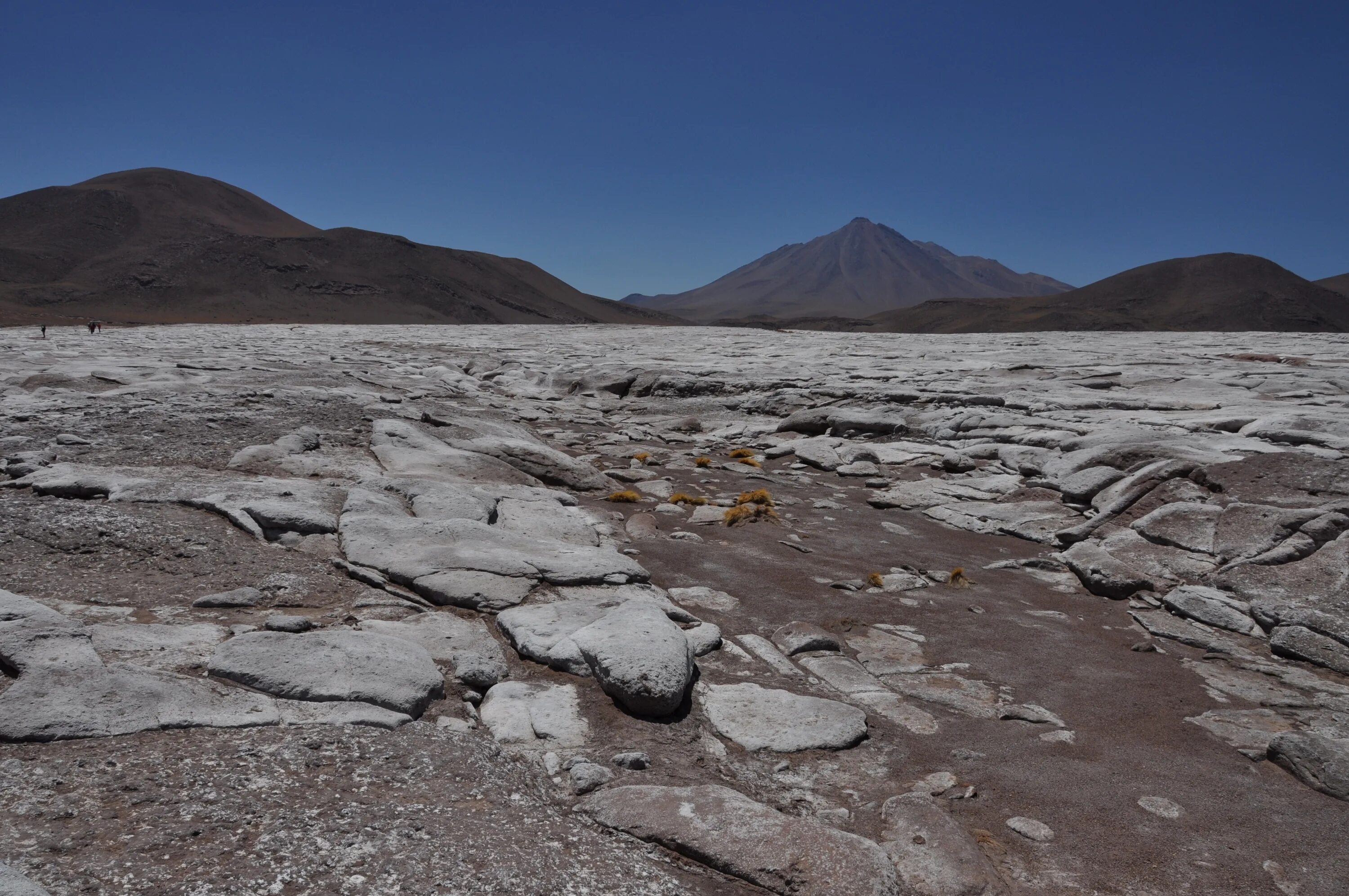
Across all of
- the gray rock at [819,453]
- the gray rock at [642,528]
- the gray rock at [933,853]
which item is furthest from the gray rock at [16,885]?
the gray rock at [819,453]

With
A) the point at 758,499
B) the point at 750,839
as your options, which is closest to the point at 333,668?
the point at 750,839

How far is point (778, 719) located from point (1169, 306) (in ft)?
373

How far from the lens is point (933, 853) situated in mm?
2721

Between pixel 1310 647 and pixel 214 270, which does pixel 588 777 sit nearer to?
pixel 1310 647

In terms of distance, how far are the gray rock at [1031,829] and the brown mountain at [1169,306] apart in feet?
275

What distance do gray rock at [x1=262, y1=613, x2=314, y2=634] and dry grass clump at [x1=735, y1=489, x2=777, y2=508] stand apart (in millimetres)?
4409

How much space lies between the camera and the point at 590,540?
19.2 ft

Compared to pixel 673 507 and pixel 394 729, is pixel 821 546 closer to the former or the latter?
pixel 673 507

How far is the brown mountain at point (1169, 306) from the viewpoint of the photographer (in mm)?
86188

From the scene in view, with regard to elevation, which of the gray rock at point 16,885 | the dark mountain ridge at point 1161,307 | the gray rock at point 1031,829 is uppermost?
the dark mountain ridge at point 1161,307

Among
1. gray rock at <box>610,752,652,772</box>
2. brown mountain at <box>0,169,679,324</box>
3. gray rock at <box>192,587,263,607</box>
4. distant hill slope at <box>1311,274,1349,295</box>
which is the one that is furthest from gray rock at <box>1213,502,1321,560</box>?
distant hill slope at <box>1311,274,1349,295</box>

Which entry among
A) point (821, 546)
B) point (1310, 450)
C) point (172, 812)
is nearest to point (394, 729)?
point (172, 812)

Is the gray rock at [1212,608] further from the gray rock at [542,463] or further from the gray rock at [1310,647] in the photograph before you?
the gray rock at [542,463]

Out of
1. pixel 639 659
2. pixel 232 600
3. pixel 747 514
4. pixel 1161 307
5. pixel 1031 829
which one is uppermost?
pixel 1161 307
